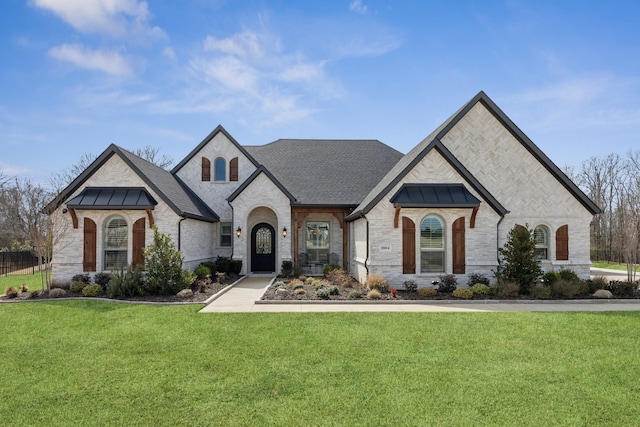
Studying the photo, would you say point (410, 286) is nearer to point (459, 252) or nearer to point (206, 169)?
point (459, 252)

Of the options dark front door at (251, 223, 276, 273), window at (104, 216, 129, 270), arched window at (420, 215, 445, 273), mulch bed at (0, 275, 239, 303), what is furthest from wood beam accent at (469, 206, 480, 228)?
window at (104, 216, 129, 270)

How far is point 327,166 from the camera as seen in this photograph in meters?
23.9

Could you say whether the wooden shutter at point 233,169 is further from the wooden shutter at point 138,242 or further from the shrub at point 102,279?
the shrub at point 102,279

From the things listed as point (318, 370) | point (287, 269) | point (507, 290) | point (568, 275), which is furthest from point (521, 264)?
point (318, 370)

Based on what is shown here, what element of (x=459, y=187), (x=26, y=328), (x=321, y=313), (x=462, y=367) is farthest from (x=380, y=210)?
(x=26, y=328)

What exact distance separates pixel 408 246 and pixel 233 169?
1157 centimetres

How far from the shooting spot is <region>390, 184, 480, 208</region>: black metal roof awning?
48.2 feet

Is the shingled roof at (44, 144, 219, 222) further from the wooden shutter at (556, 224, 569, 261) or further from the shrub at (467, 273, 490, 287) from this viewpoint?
the wooden shutter at (556, 224, 569, 261)

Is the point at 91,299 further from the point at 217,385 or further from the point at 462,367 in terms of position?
the point at 462,367

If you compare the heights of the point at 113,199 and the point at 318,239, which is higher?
the point at 113,199

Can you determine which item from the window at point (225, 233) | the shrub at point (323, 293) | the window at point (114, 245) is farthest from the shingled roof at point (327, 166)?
the window at point (114, 245)

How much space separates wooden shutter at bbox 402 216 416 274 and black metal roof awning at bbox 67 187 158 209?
1037 centimetres

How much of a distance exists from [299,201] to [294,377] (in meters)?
14.4

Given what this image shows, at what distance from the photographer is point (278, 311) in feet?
37.6
